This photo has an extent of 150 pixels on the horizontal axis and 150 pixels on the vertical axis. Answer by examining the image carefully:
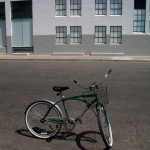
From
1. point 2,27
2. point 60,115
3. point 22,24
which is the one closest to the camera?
point 60,115

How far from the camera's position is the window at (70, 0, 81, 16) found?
27.9 metres

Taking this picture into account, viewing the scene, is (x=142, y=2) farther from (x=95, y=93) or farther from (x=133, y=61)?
(x=95, y=93)

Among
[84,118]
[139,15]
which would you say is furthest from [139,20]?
[84,118]

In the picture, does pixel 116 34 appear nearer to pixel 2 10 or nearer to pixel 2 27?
pixel 2 27

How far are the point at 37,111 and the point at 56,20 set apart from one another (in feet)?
73.7

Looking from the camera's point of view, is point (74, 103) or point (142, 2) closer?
point (74, 103)

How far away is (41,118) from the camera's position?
643 cm

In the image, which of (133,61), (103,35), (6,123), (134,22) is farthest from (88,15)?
(6,123)

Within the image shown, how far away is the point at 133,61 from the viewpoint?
24.0 metres

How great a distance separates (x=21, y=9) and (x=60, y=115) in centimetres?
2438

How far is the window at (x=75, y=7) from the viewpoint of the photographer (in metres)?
27.9

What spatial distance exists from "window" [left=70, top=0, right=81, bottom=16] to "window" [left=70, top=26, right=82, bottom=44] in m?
1.19

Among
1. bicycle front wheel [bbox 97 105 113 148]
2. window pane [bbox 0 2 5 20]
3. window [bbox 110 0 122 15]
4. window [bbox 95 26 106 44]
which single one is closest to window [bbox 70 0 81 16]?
window [bbox 95 26 106 44]

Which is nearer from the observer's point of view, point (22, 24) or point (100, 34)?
point (100, 34)
